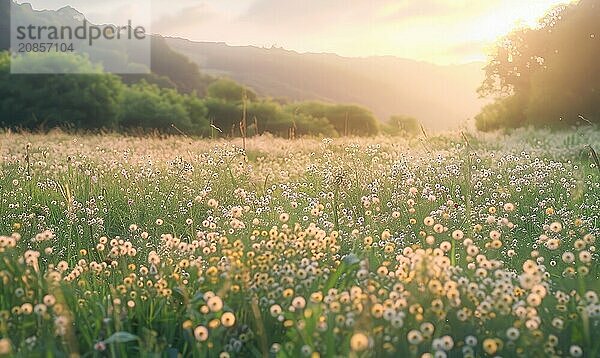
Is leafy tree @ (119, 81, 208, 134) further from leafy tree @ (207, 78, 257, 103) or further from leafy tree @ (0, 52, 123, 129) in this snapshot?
leafy tree @ (207, 78, 257, 103)

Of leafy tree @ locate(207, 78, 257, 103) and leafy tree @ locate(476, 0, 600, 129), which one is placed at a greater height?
leafy tree @ locate(476, 0, 600, 129)

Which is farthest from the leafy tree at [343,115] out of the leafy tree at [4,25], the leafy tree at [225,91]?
the leafy tree at [4,25]

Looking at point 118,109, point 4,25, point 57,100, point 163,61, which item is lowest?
point 118,109

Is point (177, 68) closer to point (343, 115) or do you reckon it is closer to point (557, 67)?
point (343, 115)

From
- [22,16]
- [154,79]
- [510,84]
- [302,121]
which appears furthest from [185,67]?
[510,84]

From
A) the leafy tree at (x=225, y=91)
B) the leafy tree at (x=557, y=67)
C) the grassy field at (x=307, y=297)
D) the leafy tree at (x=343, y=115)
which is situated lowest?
the leafy tree at (x=343, y=115)

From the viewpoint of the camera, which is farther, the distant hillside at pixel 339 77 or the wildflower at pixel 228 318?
the distant hillside at pixel 339 77

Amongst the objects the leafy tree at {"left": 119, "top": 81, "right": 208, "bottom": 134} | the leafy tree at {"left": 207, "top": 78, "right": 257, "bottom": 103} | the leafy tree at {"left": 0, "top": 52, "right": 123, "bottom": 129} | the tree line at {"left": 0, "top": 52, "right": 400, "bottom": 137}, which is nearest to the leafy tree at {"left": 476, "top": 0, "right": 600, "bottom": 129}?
the tree line at {"left": 0, "top": 52, "right": 400, "bottom": 137}

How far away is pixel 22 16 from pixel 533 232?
85415 mm

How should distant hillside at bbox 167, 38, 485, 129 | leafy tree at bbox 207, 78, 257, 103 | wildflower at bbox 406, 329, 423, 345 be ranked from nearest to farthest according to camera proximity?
1. wildflower at bbox 406, 329, 423, 345
2. leafy tree at bbox 207, 78, 257, 103
3. distant hillside at bbox 167, 38, 485, 129

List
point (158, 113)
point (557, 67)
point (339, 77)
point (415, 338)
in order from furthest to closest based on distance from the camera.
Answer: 1. point (339, 77)
2. point (158, 113)
3. point (557, 67)
4. point (415, 338)

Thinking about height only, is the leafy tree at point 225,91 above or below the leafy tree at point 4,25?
below

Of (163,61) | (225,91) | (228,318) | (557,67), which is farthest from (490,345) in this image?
(163,61)

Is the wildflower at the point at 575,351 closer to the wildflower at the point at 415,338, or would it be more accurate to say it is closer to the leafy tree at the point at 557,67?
the wildflower at the point at 415,338
